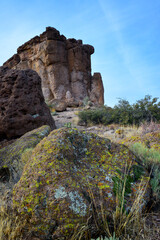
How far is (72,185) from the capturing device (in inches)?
72.5

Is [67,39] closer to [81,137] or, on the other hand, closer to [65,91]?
[65,91]

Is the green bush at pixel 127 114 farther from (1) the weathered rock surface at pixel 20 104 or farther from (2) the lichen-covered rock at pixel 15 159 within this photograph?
(2) the lichen-covered rock at pixel 15 159

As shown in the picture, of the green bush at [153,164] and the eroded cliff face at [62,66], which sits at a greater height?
the eroded cliff face at [62,66]

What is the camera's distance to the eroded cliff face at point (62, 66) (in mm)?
25484

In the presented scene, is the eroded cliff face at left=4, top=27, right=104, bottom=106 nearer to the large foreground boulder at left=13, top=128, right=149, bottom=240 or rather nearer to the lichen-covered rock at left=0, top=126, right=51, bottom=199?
the lichen-covered rock at left=0, top=126, right=51, bottom=199

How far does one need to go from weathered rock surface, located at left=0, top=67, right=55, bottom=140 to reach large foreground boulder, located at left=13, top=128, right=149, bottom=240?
14.6 feet

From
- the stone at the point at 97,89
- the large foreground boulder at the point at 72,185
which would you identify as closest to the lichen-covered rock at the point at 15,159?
the large foreground boulder at the point at 72,185

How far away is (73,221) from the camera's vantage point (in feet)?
5.33

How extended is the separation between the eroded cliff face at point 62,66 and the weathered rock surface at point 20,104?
16135 millimetres

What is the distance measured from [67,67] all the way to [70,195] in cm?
2654

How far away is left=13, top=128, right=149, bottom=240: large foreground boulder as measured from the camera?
1.65 metres

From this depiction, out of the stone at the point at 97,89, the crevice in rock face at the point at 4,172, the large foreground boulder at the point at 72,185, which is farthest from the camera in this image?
the stone at the point at 97,89

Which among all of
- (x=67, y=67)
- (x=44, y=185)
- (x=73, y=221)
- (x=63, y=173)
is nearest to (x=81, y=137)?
(x=63, y=173)

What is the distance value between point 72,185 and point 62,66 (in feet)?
84.7
